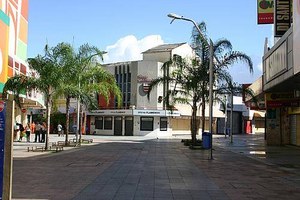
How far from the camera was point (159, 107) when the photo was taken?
6225cm

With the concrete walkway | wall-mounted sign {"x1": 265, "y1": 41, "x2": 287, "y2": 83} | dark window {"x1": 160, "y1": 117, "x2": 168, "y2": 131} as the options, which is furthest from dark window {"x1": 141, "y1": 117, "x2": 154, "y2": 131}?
the concrete walkway

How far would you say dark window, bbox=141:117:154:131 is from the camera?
6184cm

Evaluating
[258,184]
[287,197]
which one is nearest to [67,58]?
[258,184]

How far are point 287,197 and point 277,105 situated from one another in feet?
69.3

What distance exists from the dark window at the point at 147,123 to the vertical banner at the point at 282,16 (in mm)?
40741

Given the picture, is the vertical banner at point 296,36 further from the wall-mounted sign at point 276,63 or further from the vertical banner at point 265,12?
the vertical banner at point 265,12

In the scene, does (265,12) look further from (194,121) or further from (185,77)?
(194,121)

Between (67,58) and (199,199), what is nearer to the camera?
(199,199)

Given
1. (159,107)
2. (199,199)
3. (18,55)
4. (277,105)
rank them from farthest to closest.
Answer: (159,107) < (18,55) < (277,105) < (199,199)

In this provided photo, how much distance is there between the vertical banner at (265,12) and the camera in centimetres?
2759

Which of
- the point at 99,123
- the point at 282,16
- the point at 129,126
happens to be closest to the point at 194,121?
the point at 282,16

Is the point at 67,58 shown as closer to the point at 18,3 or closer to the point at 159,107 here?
the point at 18,3

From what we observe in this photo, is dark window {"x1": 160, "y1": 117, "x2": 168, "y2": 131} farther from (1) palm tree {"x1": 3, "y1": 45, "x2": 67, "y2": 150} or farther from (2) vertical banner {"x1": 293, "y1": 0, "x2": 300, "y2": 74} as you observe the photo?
(2) vertical banner {"x1": 293, "y1": 0, "x2": 300, "y2": 74}

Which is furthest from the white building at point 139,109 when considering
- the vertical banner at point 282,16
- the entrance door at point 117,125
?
the vertical banner at point 282,16
